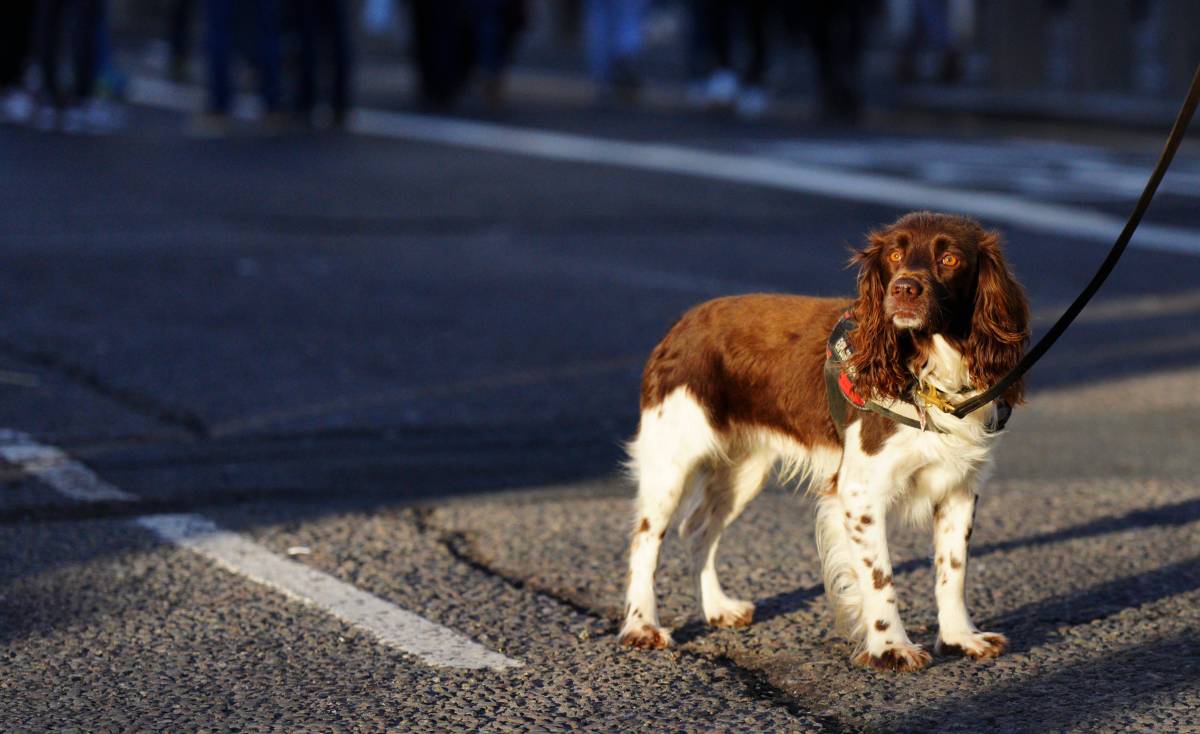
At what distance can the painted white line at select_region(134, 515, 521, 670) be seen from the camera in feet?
14.9

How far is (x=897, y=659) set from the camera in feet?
14.5

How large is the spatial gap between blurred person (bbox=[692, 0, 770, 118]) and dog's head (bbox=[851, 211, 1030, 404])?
14.3 metres

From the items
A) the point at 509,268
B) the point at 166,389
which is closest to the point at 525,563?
the point at 166,389

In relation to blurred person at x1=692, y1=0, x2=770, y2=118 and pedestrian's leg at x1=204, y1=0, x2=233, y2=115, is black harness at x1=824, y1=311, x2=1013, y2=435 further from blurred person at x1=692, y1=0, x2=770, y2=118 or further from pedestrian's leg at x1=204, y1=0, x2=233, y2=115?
blurred person at x1=692, y1=0, x2=770, y2=118

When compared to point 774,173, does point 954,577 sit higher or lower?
higher

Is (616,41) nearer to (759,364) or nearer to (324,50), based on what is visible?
(324,50)

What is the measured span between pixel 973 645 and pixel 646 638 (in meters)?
0.81

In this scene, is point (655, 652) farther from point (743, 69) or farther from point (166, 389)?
point (743, 69)

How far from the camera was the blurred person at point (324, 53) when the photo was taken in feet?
53.7

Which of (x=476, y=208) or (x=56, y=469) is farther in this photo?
(x=476, y=208)

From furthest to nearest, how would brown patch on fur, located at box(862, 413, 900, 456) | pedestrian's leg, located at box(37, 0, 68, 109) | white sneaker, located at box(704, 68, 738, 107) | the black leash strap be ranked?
white sneaker, located at box(704, 68, 738, 107) < pedestrian's leg, located at box(37, 0, 68, 109) < brown patch on fur, located at box(862, 413, 900, 456) < the black leash strap

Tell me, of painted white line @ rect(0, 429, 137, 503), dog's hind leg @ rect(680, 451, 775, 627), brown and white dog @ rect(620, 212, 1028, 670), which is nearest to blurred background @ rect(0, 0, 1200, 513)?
painted white line @ rect(0, 429, 137, 503)

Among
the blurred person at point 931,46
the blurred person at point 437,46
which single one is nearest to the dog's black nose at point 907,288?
the blurred person at point 437,46

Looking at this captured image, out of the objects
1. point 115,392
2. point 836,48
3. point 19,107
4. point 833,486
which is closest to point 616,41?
point 836,48
